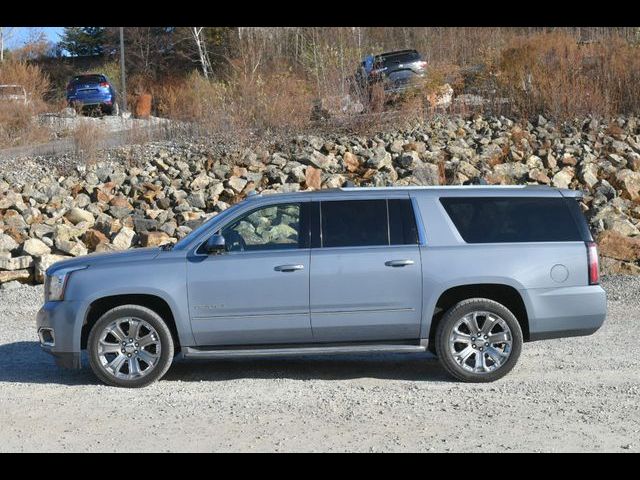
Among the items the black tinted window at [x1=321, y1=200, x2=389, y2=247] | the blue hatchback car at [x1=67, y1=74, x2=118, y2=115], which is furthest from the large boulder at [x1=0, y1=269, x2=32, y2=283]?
the blue hatchback car at [x1=67, y1=74, x2=118, y2=115]

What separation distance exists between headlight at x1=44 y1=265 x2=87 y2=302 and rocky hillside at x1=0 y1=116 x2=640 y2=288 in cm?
728

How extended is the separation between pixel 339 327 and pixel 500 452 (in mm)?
2584

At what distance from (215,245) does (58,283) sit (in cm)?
154

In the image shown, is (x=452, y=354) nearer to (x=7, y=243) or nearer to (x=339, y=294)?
(x=339, y=294)

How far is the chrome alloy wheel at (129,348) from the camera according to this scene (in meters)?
8.67

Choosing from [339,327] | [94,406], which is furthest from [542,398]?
[94,406]

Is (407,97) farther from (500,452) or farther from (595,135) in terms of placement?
(500,452)

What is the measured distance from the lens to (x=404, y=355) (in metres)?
10.2

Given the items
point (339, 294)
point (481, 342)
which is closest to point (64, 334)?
point (339, 294)

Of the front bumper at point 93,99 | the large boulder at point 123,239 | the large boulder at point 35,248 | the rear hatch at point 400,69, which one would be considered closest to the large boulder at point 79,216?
the large boulder at point 123,239

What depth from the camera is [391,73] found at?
25.9m

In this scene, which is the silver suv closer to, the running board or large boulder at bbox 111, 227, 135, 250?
the running board

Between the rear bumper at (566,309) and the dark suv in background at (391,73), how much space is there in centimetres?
1668

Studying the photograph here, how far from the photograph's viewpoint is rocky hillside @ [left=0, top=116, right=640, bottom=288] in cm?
1747
